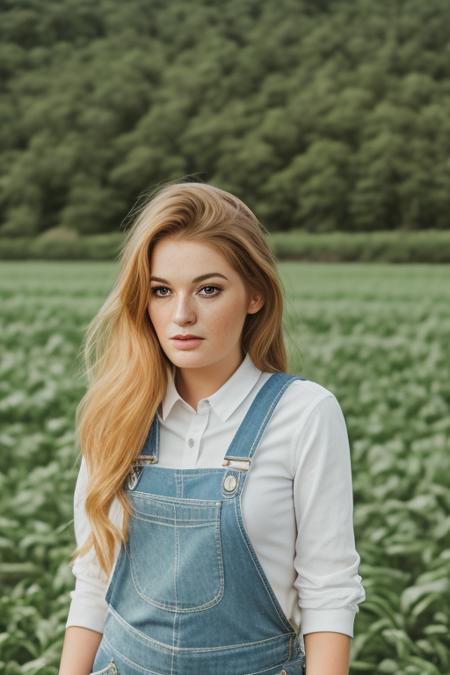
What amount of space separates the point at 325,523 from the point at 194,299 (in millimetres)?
Answer: 403

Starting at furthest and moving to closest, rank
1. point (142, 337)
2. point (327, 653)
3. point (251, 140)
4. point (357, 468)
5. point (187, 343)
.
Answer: point (251, 140), point (357, 468), point (142, 337), point (187, 343), point (327, 653)

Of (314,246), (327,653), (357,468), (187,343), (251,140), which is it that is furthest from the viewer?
(251,140)

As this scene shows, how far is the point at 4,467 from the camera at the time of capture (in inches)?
198

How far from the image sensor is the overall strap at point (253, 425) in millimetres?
1516

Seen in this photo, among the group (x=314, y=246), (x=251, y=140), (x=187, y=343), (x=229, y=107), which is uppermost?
(x=229, y=107)

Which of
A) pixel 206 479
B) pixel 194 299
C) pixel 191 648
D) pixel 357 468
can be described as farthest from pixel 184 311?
pixel 357 468

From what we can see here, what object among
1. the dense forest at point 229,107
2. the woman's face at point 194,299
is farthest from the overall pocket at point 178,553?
the dense forest at point 229,107

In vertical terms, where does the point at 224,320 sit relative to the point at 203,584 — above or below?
above

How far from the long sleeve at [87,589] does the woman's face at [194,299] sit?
31 centimetres

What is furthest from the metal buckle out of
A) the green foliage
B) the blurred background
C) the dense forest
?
the dense forest

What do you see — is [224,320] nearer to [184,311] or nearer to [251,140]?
[184,311]

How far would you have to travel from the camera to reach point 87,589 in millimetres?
1705

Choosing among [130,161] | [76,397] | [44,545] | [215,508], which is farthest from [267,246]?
[130,161]

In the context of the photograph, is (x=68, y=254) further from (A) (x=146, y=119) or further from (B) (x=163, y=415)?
(B) (x=163, y=415)
